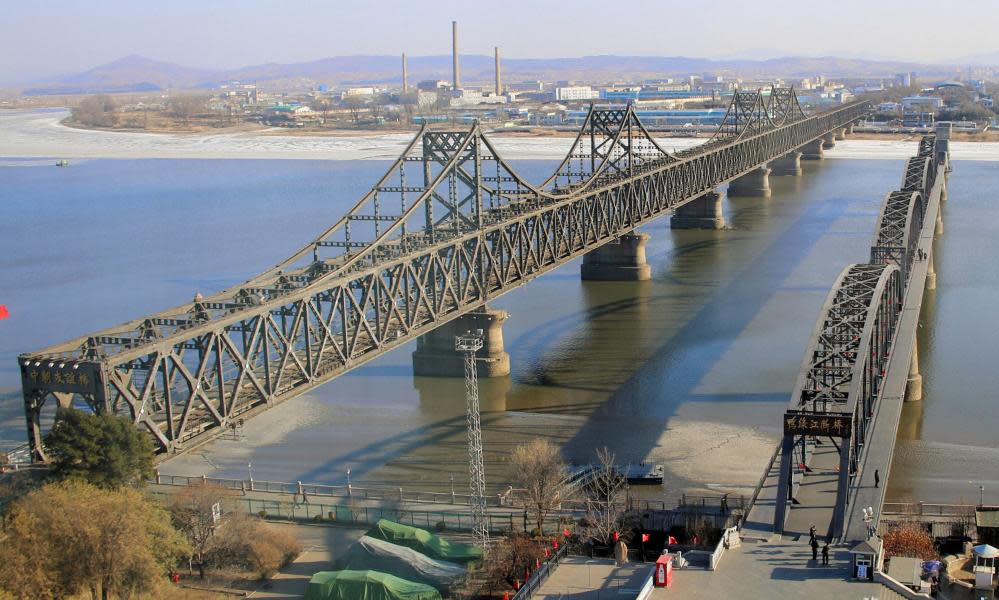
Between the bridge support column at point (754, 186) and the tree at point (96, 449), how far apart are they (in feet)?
252

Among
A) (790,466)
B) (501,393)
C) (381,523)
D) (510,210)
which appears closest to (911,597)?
(790,466)

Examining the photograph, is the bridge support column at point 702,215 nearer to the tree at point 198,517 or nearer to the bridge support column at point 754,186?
the bridge support column at point 754,186

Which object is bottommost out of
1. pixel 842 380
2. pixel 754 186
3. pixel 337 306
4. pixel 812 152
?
pixel 754 186

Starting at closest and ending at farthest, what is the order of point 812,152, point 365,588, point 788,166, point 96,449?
point 365,588 → point 96,449 → point 788,166 → point 812,152

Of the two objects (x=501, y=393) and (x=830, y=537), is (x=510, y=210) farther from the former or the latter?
(x=830, y=537)

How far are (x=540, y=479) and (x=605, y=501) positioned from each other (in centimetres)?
160

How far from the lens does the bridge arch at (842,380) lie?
71.9ft

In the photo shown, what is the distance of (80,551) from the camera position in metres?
20.8

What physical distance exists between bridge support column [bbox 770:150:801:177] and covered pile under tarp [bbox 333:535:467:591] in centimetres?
9032

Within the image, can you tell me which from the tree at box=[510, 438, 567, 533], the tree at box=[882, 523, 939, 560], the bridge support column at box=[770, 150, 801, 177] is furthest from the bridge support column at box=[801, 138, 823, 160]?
the tree at box=[882, 523, 939, 560]

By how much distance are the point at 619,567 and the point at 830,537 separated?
3.60m

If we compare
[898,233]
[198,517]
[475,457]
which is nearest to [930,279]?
[898,233]

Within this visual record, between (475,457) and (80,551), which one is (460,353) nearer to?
(475,457)

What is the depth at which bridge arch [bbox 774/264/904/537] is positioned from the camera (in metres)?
21.9
